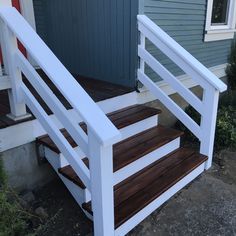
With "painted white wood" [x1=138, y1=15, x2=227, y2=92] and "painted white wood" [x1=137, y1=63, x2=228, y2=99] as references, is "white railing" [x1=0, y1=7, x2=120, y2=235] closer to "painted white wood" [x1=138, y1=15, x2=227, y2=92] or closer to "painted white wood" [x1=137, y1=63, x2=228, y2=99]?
"painted white wood" [x1=138, y1=15, x2=227, y2=92]

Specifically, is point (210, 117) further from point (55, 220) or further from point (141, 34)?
point (55, 220)

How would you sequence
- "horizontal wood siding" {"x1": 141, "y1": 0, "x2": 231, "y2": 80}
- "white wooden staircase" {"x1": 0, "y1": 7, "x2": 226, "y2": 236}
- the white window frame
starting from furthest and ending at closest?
the white window frame → "horizontal wood siding" {"x1": 141, "y1": 0, "x2": 231, "y2": 80} → "white wooden staircase" {"x1": 0, "y1": 7, "x2": 226, "y2": 236}

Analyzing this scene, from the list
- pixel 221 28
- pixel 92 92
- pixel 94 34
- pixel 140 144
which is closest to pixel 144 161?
pixel 140 144

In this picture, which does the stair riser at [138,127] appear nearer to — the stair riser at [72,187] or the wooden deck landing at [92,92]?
the wooden deck landing at [92,92]

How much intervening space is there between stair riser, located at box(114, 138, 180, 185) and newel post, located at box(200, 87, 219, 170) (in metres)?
0.27

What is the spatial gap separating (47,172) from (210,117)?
1530mm

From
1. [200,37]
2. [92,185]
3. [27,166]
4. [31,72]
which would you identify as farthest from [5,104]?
[200,37]

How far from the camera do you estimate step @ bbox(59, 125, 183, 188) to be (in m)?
2.21

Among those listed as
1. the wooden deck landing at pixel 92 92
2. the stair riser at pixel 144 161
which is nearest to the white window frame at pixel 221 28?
the wooden deck landing at pixel 92 92

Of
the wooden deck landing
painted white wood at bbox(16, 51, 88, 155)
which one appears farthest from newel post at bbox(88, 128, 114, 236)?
the wooden deck landing

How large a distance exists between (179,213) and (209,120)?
0.89 m

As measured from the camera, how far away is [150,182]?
2.31m

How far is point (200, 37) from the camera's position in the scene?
407 centimetres

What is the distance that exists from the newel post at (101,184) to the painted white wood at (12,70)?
0.88m
